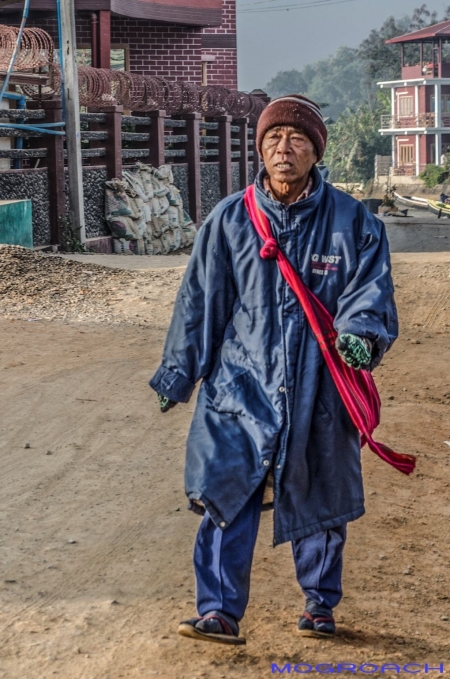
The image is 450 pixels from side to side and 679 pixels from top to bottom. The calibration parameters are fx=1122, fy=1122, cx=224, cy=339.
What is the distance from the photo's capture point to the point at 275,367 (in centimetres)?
336

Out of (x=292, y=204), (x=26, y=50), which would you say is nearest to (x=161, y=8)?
(x=26, y=50)

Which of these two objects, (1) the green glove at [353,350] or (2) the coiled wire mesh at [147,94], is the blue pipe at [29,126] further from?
(1) the green glove at [353,350]

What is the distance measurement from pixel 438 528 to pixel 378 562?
1.92ft

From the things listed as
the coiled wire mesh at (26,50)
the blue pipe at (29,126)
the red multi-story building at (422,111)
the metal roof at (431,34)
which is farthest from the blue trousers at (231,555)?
the metal roof at (431,34)

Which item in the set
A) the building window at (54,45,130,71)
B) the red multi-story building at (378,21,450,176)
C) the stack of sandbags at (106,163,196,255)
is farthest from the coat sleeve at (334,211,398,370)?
the red multi-story building at (378,21,450,176)

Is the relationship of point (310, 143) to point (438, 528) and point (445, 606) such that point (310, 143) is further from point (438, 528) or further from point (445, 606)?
point (438, 528)

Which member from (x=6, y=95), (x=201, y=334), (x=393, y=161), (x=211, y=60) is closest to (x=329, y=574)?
(x=201, y=334)

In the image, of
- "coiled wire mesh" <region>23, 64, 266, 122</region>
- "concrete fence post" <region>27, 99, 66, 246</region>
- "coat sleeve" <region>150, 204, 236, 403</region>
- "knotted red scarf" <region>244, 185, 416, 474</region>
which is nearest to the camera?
"knotted red scarf" <region>244, 185, 416, 474</region>

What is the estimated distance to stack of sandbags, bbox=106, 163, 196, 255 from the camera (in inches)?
634

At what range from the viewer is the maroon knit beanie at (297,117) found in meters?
3.41

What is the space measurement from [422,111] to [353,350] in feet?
232

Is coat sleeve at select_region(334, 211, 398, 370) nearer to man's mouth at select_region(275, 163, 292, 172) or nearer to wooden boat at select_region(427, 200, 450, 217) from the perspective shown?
man's mouth at select_region(275, 163, 292, 172)

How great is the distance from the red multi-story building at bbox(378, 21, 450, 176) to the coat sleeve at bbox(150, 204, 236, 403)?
222 feet

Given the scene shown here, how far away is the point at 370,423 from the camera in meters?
3.35
